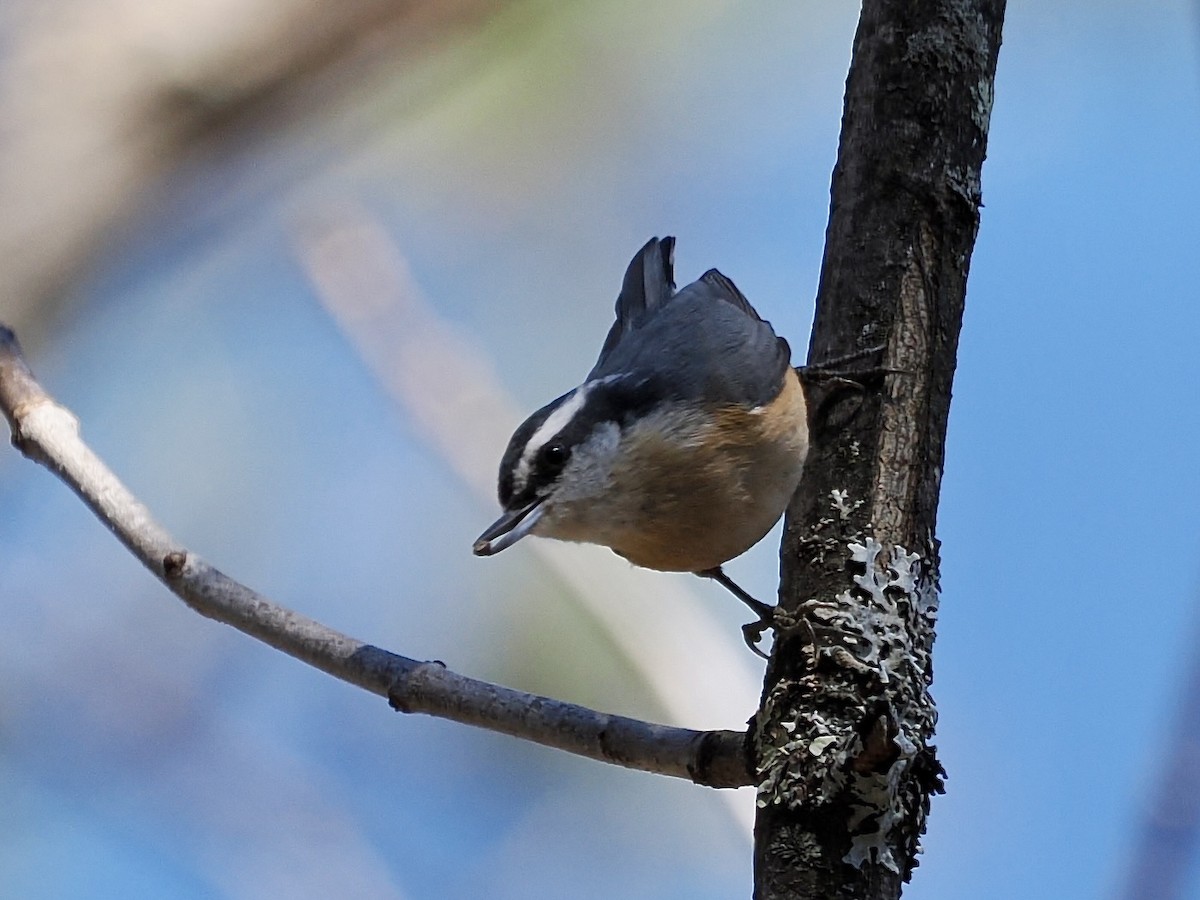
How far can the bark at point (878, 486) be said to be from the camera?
1689mm

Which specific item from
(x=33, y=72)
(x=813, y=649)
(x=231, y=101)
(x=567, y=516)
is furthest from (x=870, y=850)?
(x=33, y=72)

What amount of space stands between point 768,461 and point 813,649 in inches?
33.0

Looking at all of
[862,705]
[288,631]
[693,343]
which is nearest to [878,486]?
[862,705]

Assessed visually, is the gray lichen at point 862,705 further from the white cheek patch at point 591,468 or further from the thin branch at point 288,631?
the white cheek patch at point 591,468

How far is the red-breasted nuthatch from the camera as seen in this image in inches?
97.7

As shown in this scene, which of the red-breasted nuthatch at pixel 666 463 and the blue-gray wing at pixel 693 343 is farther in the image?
the blue-gray wing at pixel 693 343

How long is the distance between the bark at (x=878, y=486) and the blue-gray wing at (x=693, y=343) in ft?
1.91

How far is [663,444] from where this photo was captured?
2.62 m

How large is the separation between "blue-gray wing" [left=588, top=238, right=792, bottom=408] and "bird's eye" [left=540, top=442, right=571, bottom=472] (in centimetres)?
31

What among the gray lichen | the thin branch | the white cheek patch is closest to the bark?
the gray lichen

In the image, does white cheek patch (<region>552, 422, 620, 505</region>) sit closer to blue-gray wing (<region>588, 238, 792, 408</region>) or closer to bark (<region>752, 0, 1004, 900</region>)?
blue-gray wing (<region>588, 238, 792, 408</region>)

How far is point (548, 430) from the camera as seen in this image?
99.3 inches

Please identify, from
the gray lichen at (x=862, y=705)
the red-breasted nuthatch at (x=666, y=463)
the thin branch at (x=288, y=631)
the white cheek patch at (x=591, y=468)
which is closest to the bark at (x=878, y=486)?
the gray lichen at (x=862, y=705)

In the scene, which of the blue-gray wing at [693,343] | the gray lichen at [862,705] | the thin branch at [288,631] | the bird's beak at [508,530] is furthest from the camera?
the blue-gray wing at [693,343]
